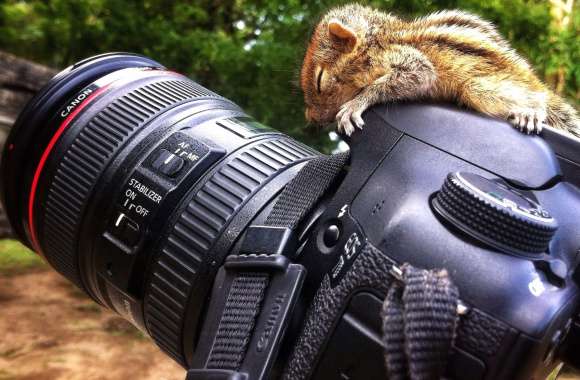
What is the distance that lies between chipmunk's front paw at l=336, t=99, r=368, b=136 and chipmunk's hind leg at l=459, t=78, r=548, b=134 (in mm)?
148

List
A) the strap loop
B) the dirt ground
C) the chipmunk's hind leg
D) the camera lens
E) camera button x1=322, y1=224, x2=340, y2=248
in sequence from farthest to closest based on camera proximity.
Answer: the dirt ground
the camera lens
the chipmunk's hind leg
camera button x1=322, y1=224, x2=340, y2=248
the strap loop

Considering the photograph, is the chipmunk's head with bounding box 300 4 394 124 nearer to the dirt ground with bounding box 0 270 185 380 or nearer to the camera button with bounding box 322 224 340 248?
the camera button with bounding box 322 224 340 248

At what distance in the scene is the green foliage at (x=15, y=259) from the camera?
216 centimetres

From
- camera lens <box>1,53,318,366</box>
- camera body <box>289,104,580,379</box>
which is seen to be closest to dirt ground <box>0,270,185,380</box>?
camera lens <box>1,53,318,366</box>

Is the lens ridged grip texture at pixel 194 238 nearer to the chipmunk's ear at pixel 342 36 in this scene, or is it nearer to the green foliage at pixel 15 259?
the chipmunk's ear at pixel 342 36

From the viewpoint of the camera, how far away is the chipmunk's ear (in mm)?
1074

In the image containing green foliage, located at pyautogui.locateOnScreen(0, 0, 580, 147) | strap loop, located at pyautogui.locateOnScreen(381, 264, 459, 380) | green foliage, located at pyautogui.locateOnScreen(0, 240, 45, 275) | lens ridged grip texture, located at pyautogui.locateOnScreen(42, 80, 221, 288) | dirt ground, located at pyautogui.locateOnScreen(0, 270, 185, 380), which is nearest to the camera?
strap loop, located at pyautogui.locateOnScreen(381, 264, 459, 380)

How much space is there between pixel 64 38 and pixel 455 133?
2.18m

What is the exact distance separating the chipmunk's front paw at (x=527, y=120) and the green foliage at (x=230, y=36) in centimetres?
90

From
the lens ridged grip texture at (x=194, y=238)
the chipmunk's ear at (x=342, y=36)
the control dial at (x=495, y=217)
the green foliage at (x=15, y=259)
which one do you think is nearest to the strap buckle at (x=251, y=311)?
the lens ridged grip texture at (x=194, y=238)

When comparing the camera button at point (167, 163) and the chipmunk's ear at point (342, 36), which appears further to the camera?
the chipmunk's ear at point (342, 36)

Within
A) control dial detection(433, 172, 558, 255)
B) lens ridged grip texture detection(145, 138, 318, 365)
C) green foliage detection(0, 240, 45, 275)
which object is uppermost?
control dial detection(433, 172, 558, 255)

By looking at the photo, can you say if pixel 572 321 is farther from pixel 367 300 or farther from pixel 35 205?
pixel 35 205

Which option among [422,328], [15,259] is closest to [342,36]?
[422,328]
